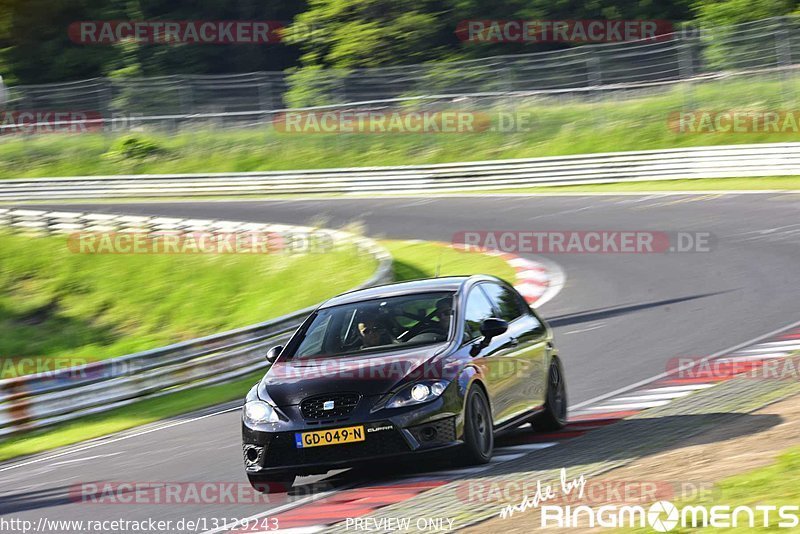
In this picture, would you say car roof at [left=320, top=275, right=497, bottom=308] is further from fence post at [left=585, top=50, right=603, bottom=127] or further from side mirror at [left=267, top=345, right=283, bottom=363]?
fence post at [left=585, top=50, right=603, bottom=127]

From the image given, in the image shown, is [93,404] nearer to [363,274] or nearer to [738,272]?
[363,274]

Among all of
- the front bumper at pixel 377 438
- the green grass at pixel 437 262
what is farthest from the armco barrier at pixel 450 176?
the front bumper at pixel 377 438

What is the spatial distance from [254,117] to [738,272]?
83.0 ft

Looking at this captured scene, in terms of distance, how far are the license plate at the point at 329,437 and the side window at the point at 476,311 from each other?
1.28 meters

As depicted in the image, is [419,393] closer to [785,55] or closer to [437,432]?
[437,432]

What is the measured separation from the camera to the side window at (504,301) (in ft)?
32.2

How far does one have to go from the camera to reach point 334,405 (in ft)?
27.0

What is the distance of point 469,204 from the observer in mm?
31375

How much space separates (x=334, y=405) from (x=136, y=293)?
19008mm

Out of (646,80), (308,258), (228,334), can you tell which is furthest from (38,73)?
(228,334)

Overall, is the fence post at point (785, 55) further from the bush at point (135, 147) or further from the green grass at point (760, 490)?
the green grass at point (760, 490)

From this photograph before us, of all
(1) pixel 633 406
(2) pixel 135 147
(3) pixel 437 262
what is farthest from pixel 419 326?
(2) pixel 135 147

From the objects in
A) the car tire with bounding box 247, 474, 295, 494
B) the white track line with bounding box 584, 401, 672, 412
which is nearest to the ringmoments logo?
the car tire with bounding box 247, 474, 295, 494

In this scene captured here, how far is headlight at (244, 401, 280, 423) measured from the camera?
8.37 meters
